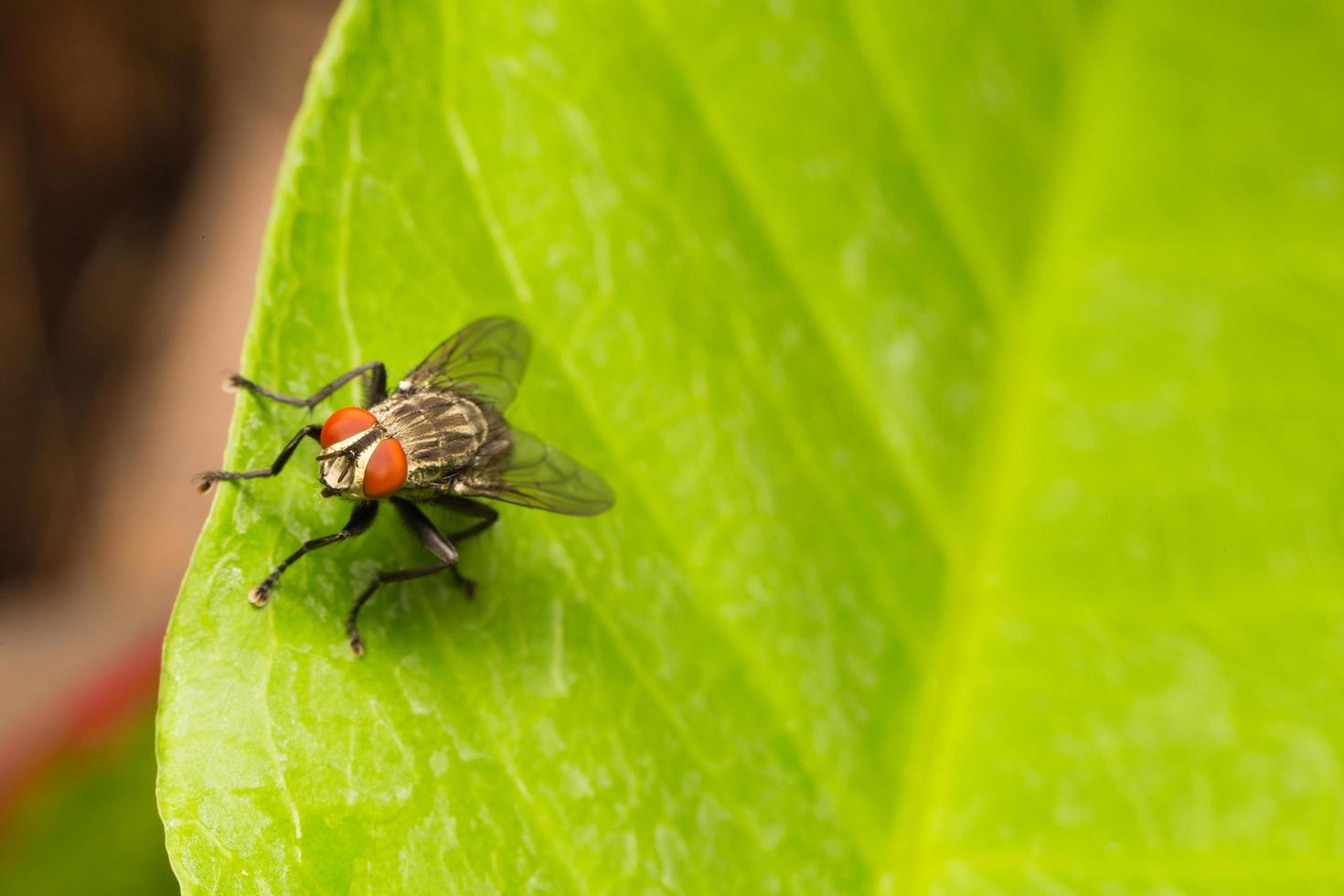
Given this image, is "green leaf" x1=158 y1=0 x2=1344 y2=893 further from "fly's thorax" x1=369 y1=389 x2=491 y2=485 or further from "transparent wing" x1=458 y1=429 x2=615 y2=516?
"fly's thorax" x1=369 y1=389 x2=491 y2=485

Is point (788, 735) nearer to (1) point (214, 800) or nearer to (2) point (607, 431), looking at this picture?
(2) point (607, 431)

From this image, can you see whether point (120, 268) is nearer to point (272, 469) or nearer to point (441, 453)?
point (441, 453)

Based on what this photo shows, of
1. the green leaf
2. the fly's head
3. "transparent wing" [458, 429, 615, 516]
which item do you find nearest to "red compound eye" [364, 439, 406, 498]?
the fly's head

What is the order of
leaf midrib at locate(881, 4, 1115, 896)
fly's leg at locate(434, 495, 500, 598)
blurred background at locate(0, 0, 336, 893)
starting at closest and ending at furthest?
leaf midrib at locate(881, 4, 1115, 896) → fly's leg at locate(434, 495, 500, 598) → blurred background at locate(0, 0, 336, 893)

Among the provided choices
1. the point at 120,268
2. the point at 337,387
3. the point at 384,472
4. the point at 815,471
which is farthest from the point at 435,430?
the point at 120,268

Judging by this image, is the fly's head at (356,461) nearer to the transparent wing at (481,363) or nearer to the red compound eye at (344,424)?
the red compound eye at (344,424)

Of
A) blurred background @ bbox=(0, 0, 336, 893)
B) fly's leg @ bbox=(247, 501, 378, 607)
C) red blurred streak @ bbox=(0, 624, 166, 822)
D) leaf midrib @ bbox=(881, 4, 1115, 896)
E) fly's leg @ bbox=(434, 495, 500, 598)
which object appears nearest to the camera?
fly's leg @ bbox=(247, 501, 378, 607)

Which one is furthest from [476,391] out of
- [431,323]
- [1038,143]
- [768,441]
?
[1038,143]
